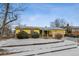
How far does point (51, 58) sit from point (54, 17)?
1.33 feet

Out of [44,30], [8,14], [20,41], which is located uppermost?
[8,14]

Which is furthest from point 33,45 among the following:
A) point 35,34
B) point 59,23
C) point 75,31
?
point 75,31

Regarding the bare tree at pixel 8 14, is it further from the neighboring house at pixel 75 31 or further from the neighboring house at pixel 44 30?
the neighboring house at pixel 75 31

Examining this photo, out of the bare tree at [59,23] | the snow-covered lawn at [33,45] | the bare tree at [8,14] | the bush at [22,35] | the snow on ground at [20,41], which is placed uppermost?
the bare tree at [8,14]

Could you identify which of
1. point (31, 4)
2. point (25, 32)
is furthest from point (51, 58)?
point (31, 4)

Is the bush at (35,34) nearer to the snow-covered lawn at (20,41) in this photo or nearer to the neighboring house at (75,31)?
the snow-covered lawn at (20,41)

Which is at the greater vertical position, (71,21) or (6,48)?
(71,21)

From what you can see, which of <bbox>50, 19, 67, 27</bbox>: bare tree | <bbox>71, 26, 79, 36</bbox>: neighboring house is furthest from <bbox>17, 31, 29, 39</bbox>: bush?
<bbox>71, 26, 79, 36</bbox>: neighboring house

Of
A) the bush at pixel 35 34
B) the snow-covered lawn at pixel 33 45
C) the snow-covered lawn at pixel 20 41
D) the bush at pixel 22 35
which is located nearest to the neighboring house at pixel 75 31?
the snow-covered lawn at pixel 33 45

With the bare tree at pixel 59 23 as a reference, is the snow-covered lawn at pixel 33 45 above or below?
below

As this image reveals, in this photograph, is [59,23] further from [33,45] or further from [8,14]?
[8,14]

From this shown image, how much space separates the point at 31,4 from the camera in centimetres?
288

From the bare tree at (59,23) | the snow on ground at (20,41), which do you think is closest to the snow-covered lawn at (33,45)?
the snow on ground at (20,41)

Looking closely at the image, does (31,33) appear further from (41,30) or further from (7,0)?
(7,0)
